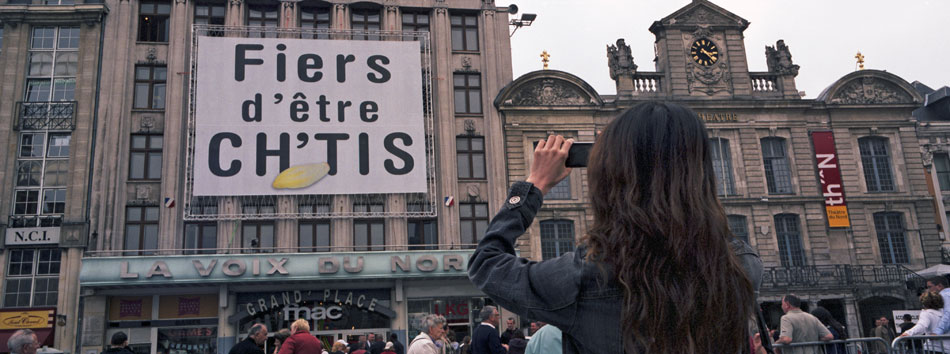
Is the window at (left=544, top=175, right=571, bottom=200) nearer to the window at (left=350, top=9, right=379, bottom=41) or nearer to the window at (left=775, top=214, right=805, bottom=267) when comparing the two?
the window at (left=775, top=214, right=805, bottom=267)

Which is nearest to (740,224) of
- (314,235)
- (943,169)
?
(943,169)

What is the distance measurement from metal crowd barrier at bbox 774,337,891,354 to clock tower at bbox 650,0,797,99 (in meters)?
22.5

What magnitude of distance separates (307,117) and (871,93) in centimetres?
2533

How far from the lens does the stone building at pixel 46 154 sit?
90.2 ft

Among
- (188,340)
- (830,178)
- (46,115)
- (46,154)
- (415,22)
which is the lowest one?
(188,340)

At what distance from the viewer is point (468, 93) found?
32531 mm

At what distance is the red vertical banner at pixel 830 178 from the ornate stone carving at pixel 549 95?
10.6 m

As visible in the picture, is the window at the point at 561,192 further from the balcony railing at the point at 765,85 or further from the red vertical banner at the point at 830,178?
the red vertical banner at the point at 830,178

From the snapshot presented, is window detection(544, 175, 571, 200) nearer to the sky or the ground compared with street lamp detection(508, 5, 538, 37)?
nearer to the ground

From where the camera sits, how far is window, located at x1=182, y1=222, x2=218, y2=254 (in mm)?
28734

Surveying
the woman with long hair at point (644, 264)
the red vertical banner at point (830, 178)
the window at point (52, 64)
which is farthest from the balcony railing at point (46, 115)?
the woman with long hair at point (644, 264)

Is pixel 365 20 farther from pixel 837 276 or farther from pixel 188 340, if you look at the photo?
pixel 837 276

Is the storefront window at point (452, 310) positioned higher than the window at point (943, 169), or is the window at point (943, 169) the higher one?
the window at point (943, 169)

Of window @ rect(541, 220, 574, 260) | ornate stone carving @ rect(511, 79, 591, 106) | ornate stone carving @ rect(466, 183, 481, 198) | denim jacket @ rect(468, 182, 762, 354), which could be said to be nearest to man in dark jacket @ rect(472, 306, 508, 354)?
denim jacket @ rect(468, 182, 762, 354)
